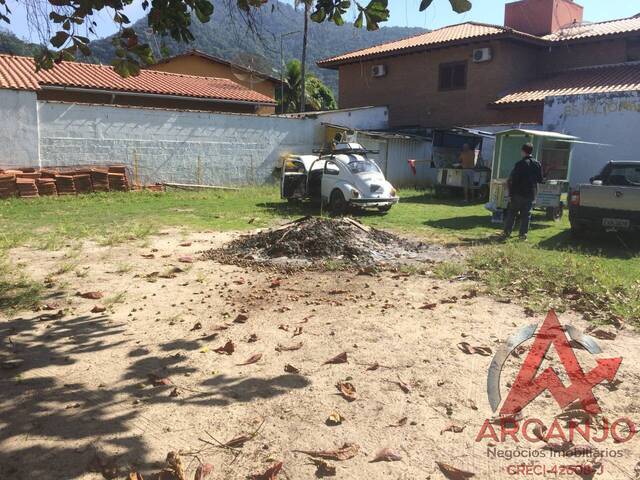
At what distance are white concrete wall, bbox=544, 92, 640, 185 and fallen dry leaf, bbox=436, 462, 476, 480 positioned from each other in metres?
17.5

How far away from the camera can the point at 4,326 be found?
5.09 m

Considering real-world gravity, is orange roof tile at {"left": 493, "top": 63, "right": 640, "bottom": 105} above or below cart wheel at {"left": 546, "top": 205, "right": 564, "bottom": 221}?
above

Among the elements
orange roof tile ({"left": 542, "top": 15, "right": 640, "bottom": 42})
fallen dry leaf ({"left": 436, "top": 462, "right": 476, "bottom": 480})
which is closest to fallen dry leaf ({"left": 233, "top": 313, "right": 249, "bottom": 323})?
fallen dry leaf ({"left": 436, "top": 462, "right": 476, "bottom": 480})

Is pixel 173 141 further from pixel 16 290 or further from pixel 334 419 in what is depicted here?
pixel 334 419

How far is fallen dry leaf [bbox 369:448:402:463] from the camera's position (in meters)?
3.02

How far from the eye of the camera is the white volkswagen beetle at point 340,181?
13.2 m

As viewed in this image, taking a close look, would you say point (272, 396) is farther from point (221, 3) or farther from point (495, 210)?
point (495, 210)

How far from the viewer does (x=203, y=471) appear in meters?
2.89

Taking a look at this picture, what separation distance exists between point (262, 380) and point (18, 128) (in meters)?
16.2

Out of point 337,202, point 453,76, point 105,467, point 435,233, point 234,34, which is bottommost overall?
point 105,467

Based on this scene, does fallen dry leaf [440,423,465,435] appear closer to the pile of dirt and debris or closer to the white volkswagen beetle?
the pile of dirt and debris

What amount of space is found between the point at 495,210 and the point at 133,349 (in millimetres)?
9970

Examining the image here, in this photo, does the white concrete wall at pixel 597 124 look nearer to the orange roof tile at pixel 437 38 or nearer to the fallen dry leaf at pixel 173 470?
the orange roof tile at pixel 437 38

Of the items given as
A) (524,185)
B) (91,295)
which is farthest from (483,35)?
(91,295)
